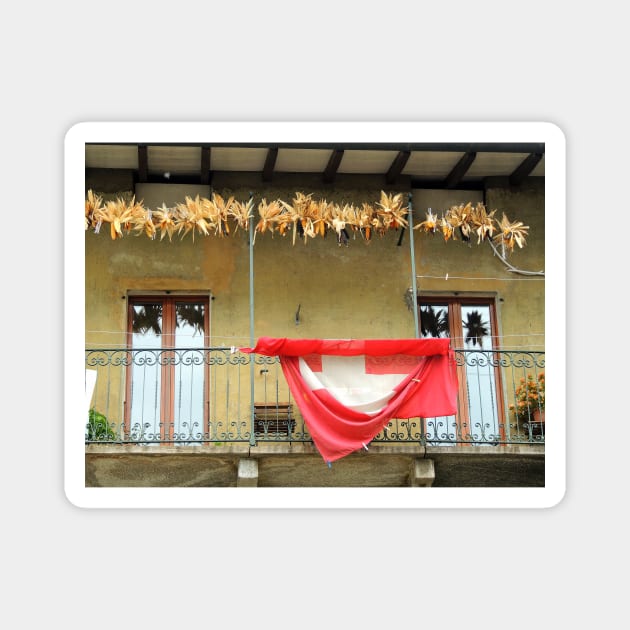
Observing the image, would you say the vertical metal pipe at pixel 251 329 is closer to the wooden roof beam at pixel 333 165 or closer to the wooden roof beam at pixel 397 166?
the wooden roof beam at pixel 333 165

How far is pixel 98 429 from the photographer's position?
36.1 feet

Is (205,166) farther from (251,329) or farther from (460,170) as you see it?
(460,170)

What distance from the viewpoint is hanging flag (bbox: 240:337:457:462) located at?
35.0 feet

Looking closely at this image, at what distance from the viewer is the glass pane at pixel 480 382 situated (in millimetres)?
11586

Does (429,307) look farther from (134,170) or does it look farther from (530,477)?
(134,170)

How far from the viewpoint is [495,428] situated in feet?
38.6

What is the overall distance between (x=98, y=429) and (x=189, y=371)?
49.0 inches

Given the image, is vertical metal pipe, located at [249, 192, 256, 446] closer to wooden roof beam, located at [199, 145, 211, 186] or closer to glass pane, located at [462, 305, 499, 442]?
wooden roof beam, located at [199, 145, 211, 186]

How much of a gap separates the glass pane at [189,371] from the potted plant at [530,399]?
3.23m

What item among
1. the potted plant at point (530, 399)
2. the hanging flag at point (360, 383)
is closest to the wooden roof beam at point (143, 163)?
the hanging flag at point (360, 383)

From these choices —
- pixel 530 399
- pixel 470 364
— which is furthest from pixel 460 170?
pixel 530 399

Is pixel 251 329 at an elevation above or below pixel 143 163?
below

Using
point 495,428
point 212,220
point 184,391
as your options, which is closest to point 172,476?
point 184,391
